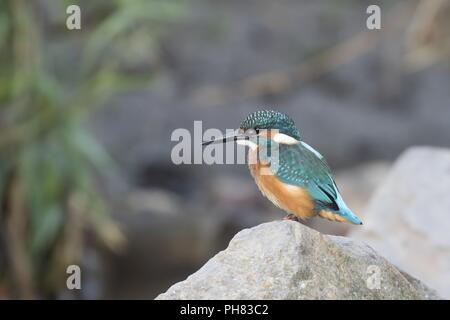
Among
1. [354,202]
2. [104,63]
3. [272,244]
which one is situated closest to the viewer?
[272,244]

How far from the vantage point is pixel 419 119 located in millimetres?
9961

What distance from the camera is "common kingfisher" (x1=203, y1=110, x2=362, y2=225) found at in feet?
9.28

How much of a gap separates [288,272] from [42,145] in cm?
410

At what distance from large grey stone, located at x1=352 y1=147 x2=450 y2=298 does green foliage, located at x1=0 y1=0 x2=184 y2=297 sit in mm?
2397

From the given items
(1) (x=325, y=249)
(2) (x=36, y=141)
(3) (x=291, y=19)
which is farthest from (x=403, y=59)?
(1) (x=325, y=249)

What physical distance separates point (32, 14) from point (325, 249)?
448 centimetres

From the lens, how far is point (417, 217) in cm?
434

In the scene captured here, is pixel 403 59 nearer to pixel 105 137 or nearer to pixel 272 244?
pixel 105 137

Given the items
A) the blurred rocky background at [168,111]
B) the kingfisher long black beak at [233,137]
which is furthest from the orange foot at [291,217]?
the blurred rocky background at [168,111]

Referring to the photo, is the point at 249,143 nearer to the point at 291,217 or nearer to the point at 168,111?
the point at 291,217

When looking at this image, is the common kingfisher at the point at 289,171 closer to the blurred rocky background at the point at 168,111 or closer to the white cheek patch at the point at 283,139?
the white cheek patch at the point at 283,139

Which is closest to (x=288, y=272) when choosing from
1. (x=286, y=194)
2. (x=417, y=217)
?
(x=286, y=194)

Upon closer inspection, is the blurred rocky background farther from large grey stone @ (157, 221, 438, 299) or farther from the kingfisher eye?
the kingfisher eye

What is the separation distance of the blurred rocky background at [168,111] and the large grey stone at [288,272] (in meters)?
1.37
